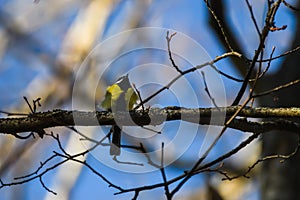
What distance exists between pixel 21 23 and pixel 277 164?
2727 millimetres

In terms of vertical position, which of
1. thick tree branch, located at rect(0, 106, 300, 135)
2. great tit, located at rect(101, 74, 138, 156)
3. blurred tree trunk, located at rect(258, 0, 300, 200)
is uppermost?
blurred tree trunk, located at rect(258, 0, 300, 200)

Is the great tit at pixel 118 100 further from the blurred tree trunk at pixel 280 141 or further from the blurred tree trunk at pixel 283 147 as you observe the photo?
the blurred tree trunk at pixel 283 147

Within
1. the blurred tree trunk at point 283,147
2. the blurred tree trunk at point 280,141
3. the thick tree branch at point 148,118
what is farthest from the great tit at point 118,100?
the blurred tree trunk at point 283,147

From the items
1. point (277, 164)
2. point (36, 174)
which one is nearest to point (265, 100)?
point (277, 164)

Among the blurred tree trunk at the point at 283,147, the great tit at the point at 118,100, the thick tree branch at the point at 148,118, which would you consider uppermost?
the blurred tree trunk at the point at 283,147

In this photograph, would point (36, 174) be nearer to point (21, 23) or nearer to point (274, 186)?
point (274, 186)

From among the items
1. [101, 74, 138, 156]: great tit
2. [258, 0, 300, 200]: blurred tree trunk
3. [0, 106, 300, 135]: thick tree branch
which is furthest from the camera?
[258, 0, 300, 200]: blurred tree trunk

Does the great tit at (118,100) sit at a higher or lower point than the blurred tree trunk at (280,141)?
lower

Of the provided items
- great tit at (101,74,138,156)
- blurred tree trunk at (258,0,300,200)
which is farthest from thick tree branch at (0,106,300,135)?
blurred tree trunk at (258,0,300,200)

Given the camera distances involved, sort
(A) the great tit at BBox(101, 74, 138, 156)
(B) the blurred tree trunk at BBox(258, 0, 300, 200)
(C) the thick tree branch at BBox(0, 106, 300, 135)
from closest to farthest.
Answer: (C) the thick tree branch at BBox(0, 106, 300, 135) < (A) the great tit at BBox(101, 74, 138, 156) < (B) the blurred tree trunk at BBox(258, 0, 300, 200)

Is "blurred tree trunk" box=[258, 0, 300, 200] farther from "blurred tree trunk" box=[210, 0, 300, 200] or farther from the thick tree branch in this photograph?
the thick tree branch

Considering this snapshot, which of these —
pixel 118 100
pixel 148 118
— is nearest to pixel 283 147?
pixel 118 100

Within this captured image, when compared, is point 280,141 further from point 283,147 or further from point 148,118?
point 148,118

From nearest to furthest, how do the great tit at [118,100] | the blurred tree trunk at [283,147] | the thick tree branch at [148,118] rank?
1. the thick tree branch at [148,118]
2. the great tit at [118,100]
3. the blurred tree trunk at [283,147]
